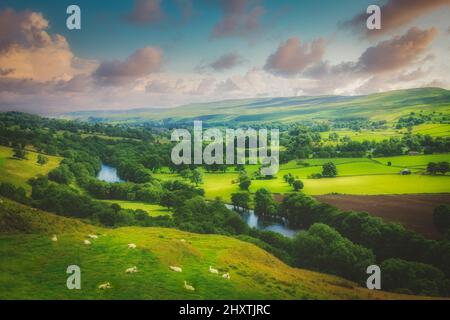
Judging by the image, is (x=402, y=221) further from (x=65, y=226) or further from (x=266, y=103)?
(x=266, y=103)

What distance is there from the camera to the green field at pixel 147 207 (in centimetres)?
4158

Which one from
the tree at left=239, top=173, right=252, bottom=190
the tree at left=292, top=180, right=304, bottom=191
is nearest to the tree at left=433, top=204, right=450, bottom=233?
the tree at left=292, top=180, right=304, bottom=191

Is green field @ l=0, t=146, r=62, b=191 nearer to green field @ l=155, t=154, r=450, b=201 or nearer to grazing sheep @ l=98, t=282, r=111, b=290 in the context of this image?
green field @ l=155, t=154, r=450, b=201

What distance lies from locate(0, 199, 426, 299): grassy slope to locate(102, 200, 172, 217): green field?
1464 cm

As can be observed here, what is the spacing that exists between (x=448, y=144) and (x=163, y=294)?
45002mm

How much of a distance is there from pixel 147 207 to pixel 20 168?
15269mm

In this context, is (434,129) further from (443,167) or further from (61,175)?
(61,175)

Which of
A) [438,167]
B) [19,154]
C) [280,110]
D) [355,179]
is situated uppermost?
[280,110]

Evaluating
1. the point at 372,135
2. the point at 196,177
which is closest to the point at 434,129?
the point at 372,135

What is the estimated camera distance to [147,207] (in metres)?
43.6

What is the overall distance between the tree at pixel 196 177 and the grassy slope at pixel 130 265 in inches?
939

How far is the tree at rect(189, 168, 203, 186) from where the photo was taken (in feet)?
167
